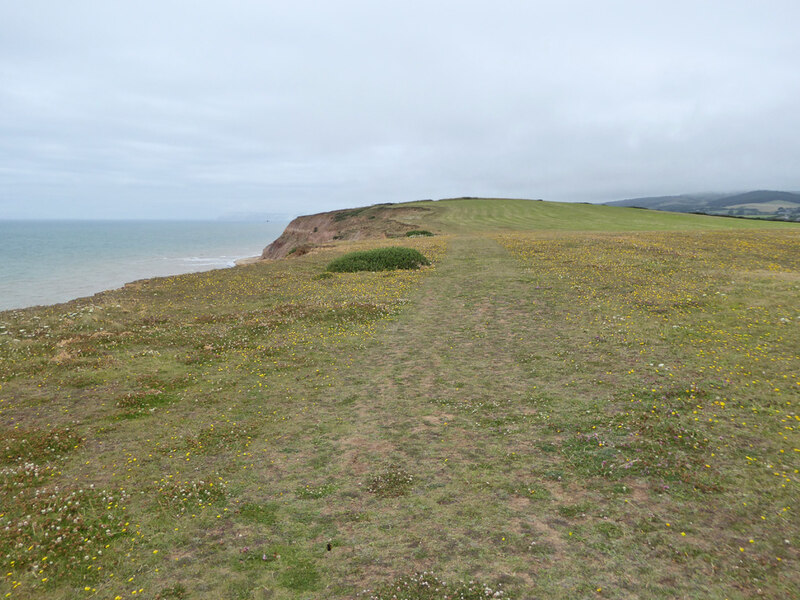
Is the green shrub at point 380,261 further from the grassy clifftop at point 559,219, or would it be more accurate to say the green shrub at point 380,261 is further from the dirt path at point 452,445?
the grassy clifftop at point 559,219

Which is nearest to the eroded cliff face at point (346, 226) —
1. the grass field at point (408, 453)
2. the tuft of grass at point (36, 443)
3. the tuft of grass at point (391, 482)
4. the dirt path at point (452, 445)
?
the dirt path at point (452, 445)

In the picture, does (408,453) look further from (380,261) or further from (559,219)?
(559,219)

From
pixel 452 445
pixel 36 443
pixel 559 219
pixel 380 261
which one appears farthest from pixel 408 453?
pixel 559 219

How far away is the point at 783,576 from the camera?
5.96m

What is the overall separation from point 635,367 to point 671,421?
12.1 feet

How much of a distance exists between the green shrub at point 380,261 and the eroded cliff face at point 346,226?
116ft

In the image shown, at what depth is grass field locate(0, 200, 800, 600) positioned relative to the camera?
6.38 metres

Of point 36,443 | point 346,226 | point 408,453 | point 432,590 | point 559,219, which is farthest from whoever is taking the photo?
point 346,226

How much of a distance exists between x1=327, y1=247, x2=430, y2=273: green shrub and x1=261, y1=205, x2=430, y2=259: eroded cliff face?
116 ft

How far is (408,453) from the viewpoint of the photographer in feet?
31.5

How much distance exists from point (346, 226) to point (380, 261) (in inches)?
2196

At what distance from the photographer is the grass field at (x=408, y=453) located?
6379 mm

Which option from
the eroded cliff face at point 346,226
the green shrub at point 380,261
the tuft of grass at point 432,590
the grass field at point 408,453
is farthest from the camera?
the eroded cliff face at point 346,226

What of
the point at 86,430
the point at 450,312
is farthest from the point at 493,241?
the point at 86,430
